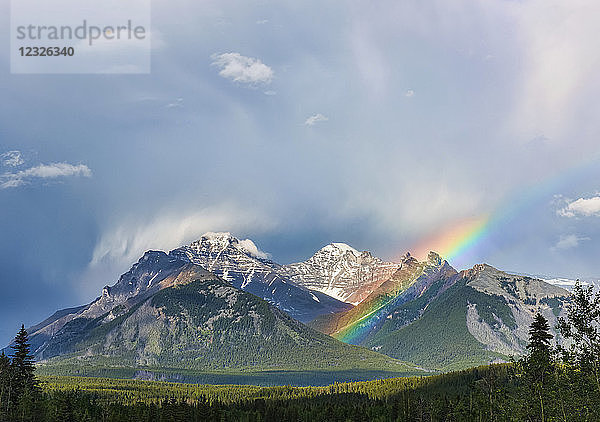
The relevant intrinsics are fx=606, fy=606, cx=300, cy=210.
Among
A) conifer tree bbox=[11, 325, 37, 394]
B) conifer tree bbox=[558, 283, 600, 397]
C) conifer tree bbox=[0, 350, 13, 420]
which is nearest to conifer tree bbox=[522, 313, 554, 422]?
conifer tree bbox=[558, 283, 600, 397]

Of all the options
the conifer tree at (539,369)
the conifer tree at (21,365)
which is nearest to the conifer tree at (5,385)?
the conifer tree at (21,365)

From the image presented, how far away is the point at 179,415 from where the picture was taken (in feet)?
529

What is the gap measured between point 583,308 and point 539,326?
628 inches

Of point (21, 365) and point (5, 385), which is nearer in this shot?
point (5, 385)

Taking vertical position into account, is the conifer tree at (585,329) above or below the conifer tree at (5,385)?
above

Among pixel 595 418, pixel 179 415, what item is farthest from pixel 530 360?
pixel 179 415

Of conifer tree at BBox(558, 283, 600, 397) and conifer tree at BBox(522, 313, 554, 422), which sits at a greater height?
conifer tree at BBox(558, 283, 600, 397)

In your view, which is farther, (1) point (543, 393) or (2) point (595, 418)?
(1) point (543, 393)

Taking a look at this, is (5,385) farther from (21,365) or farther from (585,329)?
(585,329)

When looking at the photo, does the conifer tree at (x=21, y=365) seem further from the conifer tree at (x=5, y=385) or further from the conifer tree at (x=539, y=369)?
the conifer tree at (x=539, y=369)

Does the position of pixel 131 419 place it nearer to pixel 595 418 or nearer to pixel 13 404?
pixel 13 404

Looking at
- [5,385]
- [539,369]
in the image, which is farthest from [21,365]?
[539,369]

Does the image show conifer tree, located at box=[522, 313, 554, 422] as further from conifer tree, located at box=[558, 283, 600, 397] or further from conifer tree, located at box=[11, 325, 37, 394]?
conifer tree, located at box=[11, 325, 37, 394]

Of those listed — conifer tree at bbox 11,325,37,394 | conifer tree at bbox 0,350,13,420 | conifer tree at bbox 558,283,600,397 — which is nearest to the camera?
conifer tree at bbox 558,283,600,397
